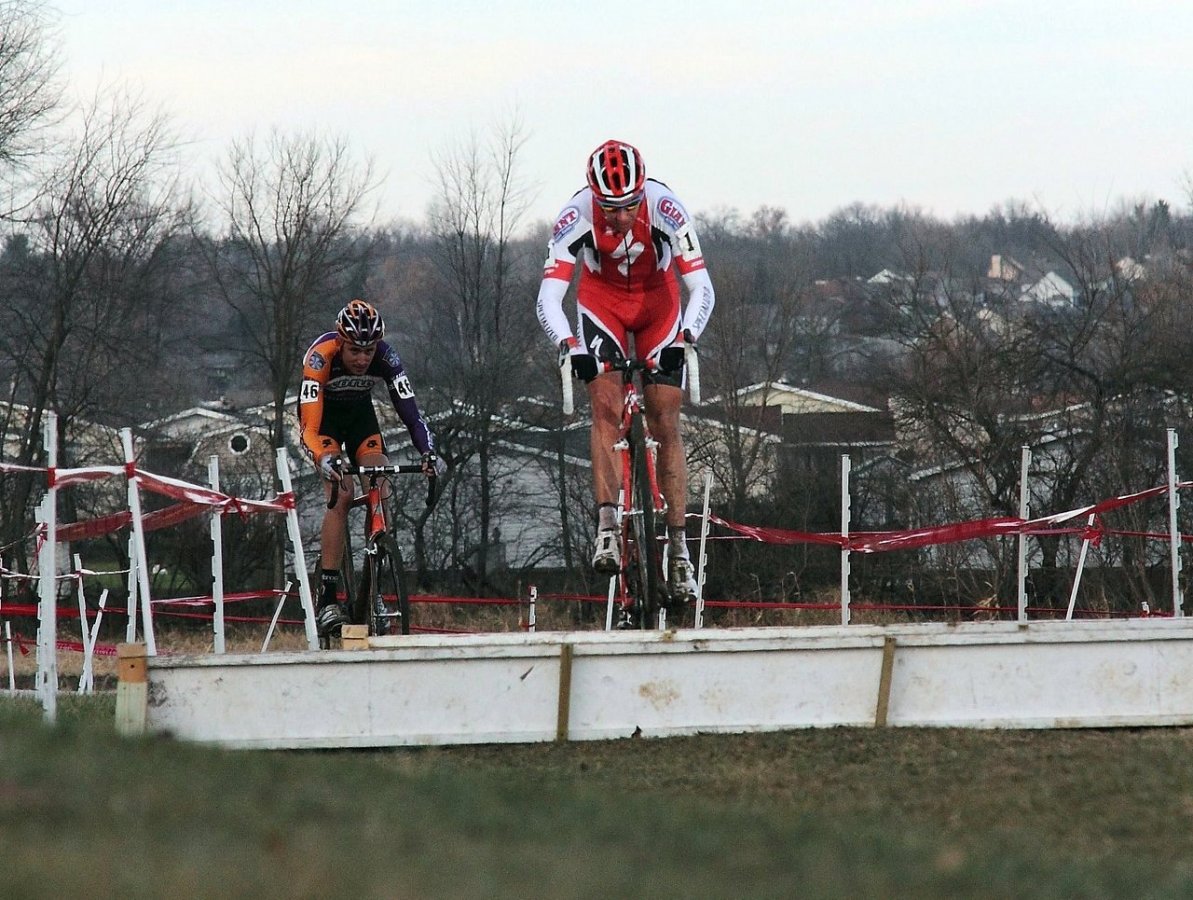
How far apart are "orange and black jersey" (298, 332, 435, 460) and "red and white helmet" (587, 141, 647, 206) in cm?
214

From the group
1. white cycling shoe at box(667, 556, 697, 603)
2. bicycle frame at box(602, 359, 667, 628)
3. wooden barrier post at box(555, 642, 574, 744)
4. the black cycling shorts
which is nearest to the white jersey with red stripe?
bicycle frame at box(602, 359, 667, 628)

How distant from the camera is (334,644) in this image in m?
12.0

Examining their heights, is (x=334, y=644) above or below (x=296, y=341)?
below

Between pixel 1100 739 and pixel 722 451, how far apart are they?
131 ft

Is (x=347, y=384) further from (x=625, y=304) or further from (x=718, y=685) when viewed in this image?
(x=718, y=685)

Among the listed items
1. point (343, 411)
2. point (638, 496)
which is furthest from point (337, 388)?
point (638, 496)

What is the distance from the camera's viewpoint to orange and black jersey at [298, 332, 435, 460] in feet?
33.1

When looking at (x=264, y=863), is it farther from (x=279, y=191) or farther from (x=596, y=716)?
(x=279, y=191)

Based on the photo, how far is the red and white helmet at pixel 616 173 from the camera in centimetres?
855

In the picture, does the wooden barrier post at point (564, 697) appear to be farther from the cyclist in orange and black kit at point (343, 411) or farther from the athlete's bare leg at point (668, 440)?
the cyclist in orange and black kit at point (343, 411)

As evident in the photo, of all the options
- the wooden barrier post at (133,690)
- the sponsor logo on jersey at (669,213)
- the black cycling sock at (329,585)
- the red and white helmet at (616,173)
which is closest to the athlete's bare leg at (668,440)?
the sponsor logo on jersey at (669,213)

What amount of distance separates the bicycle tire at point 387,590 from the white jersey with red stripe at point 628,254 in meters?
2.20

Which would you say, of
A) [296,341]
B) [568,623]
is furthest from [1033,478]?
[296,341]

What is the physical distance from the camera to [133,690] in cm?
662
